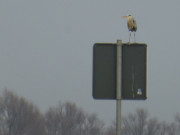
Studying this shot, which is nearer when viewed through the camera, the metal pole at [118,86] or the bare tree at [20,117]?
the metal pole at [118,86]

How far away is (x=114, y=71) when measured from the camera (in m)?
7.15

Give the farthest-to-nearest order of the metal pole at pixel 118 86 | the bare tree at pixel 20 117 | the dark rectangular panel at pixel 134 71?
the bare tree at pixel 20 117, the dark rectangular panel at pixel 134 71, the metal pole at pixel 118 86

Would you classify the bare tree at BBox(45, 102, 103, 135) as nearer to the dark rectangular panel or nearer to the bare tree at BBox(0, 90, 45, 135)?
the bare tree at BBox(0, 90, 45, 135)

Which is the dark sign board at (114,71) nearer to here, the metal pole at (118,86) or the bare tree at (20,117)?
the metal pole at (118,86)

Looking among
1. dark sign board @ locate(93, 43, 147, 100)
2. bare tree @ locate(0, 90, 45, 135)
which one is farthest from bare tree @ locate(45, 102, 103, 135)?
dark sign board @ locate(93, 43, 147, 100)

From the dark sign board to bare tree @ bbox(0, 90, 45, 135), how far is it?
7280cm

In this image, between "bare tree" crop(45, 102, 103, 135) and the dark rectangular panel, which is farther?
"bare tree" crop(45, 102, 103, 135)

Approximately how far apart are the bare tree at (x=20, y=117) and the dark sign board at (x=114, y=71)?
72798 millimetres

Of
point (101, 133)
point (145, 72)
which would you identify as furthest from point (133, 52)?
point (101, 133)

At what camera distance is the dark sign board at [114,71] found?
280 inches

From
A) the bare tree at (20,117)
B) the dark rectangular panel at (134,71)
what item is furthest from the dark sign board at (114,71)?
the bare tree at (20,117)

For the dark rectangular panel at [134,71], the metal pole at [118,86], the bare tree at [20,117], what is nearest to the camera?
the metal pole at [118,86]

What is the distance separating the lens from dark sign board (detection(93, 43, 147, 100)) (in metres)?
7.11

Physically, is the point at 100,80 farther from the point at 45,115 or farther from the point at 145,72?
the point at 45,115
